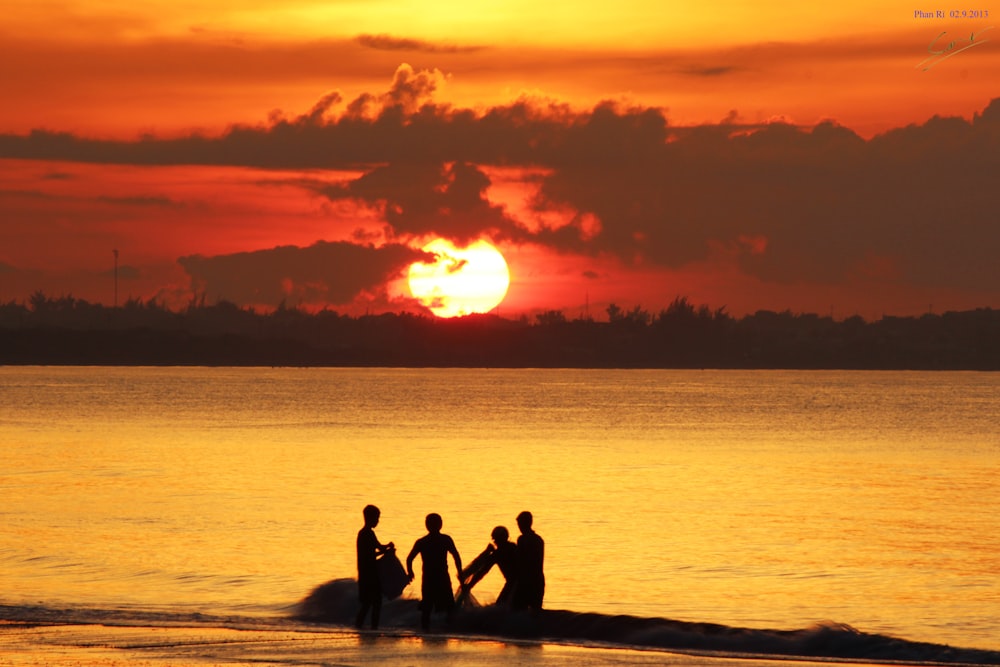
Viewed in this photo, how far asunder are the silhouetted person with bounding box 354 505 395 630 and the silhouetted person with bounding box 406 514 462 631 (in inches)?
27.9

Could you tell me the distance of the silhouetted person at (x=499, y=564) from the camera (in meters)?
26.6

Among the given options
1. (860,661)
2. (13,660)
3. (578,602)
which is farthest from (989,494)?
(13,660)

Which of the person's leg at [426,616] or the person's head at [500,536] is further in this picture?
the person's leg at [426,616]

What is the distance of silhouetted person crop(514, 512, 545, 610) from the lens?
26.5 m

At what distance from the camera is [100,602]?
37.1 meters

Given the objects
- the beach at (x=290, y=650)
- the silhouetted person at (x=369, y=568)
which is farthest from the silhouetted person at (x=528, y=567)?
the silhouetted person at (x=369, y=568)

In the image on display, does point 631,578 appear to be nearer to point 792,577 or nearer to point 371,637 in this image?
point 792,577

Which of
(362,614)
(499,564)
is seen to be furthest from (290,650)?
(499,564)

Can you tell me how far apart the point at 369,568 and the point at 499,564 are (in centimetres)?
270

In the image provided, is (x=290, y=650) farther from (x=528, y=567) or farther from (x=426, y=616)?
(x=528, y=567)

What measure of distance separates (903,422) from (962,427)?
42.2 ft

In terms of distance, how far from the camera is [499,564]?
26969mm

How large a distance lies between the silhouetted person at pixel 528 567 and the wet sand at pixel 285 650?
131 centimetres

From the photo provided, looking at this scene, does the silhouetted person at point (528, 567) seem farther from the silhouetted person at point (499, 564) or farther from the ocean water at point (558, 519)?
the ocean water at point (558, 519)
